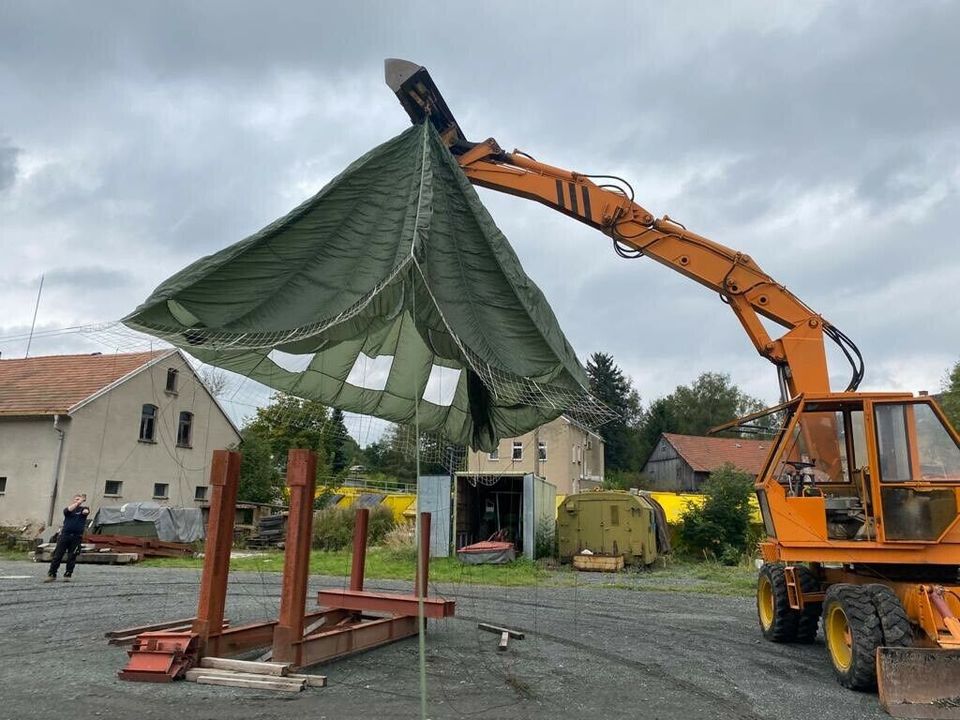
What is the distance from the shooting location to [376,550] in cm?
2386

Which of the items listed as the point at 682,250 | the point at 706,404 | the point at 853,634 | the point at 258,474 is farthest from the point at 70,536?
the point at 706,404

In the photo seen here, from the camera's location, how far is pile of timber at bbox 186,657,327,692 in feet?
19.1

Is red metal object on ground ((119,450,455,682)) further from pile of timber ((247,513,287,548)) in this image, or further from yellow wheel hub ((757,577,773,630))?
pile of timber ((247,513,287,548))

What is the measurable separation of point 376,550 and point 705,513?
36.3 ft

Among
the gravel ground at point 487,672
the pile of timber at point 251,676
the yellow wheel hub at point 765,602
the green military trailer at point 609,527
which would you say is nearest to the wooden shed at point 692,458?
the green military trailer at point 609,527

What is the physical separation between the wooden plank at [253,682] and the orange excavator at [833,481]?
494 cm

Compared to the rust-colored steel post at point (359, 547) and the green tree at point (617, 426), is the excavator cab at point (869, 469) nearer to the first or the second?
the rust-colored steel post at point (359, 547)

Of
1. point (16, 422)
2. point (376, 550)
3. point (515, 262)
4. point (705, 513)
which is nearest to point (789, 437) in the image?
point (515, 262)

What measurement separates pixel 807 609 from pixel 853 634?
2.47 metres

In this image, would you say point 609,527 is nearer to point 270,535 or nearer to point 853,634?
point 270,535

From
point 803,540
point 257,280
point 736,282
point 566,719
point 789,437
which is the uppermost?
point 736,282

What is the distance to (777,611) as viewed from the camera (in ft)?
29.4

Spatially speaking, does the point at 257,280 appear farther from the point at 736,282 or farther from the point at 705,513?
the point at 705,513

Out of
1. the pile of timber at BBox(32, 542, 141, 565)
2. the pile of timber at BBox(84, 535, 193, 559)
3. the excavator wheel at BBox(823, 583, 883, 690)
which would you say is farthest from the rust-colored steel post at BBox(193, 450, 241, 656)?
the pile of timber at BBox(84, 535, 193, 559)
